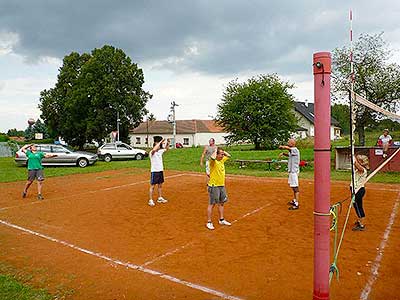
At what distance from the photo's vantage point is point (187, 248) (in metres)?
6.23

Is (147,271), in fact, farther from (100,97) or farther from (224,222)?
(100,97)

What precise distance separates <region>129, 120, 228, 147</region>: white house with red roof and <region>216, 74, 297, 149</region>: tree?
33.9 m

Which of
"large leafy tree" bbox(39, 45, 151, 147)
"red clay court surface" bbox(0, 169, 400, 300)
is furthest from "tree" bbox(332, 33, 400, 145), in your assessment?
"large leafy tree" bbox(39, 45, 151, 147)

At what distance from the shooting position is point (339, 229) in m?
7.29

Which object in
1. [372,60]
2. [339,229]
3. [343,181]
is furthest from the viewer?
[372,60]

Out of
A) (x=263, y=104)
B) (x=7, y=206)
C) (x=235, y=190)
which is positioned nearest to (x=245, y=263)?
(x=235, y=190)

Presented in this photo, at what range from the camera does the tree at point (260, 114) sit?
108 feet

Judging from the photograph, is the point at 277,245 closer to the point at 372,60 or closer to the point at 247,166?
the point at 247,166

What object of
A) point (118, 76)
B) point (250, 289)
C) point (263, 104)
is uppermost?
point (118, 76)

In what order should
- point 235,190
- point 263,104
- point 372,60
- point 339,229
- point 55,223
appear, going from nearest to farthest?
1. point 339,229
2. point 55,223
3. point 235,190
4. point 372,60
5. point 263,104

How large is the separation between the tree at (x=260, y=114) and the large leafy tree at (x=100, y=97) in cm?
1019

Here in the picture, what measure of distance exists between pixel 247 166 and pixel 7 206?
13.1 m

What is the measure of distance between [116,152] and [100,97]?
1071 cm

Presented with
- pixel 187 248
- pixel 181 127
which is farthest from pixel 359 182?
pixel 181 127
